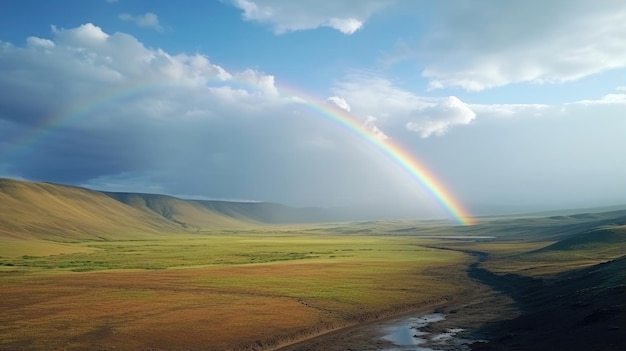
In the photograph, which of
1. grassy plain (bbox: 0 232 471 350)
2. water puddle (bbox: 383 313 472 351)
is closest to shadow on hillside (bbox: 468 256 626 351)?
water puddle (bbox: 383 313 472 351)

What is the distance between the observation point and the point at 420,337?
38.7 meters

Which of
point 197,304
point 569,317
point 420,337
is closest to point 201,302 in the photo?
point 197,304

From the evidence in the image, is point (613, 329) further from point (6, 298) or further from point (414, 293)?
point (6, 298)

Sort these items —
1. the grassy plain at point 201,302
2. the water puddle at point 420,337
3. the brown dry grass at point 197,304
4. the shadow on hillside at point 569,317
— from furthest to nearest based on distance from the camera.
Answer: the grassy plain at point 201,302 → the brown dry grass at point 197,304 → the water puddle at point 420,337 → the shadow on hillside at point 569,317

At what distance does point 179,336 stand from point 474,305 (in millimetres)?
32565

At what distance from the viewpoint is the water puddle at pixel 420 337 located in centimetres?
3536

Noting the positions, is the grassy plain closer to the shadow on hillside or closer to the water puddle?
the water puddle

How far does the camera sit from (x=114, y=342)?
35.1m

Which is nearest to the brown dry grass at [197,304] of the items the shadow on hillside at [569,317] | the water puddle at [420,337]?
the water puddle at [420,337]

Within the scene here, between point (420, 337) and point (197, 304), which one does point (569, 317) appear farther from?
point (197, 304)

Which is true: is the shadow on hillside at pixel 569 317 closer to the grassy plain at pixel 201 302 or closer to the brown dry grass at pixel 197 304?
the grassy plain at pixel 201 302

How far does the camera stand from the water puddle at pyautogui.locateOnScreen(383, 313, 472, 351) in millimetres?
35356

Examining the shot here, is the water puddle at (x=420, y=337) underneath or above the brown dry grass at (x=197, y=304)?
underneath

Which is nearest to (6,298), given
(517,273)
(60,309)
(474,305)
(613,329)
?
(60,309)
